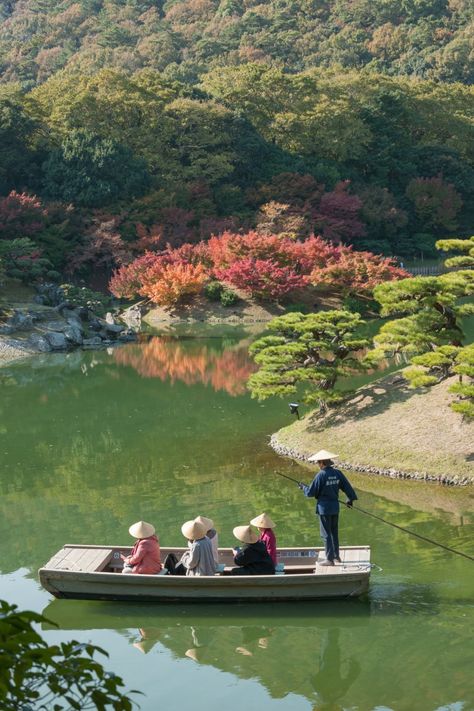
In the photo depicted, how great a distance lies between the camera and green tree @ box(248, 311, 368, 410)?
638 inches

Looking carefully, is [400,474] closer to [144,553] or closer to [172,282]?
[144,553]

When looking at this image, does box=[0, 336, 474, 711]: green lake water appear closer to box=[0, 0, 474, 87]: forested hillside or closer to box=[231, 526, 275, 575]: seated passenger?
box=[231, 526, 275, 575]: seated passenger

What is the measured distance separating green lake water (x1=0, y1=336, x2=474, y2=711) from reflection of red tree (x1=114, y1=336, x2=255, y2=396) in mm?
353

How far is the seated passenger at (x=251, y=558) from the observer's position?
9758 millimetres

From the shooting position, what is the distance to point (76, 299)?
3278 cm

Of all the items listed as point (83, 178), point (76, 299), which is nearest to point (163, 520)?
point (76, 299)

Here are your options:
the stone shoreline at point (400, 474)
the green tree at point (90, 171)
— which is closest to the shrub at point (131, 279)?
the green tree at point (90, 171)

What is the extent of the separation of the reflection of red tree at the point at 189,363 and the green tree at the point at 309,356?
16.3ft

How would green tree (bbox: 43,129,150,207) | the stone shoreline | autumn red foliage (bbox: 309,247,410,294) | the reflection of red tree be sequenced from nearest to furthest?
1. the stone shoreline
2. the reflection of red tree
3. autumn red foliage (bbox: 309,247,410,294)
4. green tree (bbox: 43,129,150,207)

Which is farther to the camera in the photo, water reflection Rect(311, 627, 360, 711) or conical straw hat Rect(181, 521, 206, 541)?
conical straw hat Rect(181, 521, 206, 541)

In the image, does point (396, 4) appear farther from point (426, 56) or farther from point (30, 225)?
point (30, 225)

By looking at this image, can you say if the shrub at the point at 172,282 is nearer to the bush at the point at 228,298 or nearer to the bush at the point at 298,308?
the bush at the point at 228,298

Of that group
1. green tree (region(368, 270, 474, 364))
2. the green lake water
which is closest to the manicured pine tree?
green tree (region(368, 270, 474, 364))

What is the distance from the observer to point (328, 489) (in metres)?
10.1
